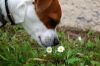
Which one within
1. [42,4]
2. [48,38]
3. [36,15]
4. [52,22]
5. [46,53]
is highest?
[42,4]

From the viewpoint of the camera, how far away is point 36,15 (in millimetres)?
4098

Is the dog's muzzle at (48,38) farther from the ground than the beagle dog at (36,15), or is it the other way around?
the beagle dog at (36,15)

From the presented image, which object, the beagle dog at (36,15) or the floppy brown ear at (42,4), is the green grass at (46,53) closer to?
the beagle dog at (36,15)

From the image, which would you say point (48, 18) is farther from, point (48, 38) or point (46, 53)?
point (46, 53)

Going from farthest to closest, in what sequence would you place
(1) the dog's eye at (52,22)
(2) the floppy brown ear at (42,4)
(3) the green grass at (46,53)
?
(3) the green grass at (46,53) < (1) the dog's eye at (52,22) < (2) the floppy brown ear at (42,4)

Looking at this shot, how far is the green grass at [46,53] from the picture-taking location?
4379mm

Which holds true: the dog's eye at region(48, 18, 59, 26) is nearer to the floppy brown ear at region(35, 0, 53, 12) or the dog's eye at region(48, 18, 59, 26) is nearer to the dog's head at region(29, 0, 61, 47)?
the dog's head at region(29, 0, 61, 47)

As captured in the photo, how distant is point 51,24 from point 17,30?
3.06 feet

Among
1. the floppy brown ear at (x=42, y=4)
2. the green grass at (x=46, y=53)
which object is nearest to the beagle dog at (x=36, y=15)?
the floppy brown ear at (x=42, y=4)

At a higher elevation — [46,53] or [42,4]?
[42,4]

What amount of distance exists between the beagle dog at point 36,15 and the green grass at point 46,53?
270mm

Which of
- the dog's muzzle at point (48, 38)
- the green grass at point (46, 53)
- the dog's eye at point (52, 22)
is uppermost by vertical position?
the dog's eye at point (52, 22)

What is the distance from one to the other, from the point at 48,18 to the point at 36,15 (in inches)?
4.6

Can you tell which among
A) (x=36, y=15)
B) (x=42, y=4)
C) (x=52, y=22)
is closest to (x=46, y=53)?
(x=52, y=22)
